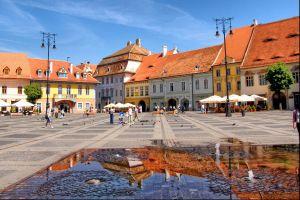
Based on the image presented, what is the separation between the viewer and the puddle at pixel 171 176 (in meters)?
5.60

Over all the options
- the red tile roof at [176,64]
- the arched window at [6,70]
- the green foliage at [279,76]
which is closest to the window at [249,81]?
the green foliage at [279,76]

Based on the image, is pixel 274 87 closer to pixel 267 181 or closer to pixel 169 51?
pixel 169 51

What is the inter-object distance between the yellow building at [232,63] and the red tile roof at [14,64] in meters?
35.7

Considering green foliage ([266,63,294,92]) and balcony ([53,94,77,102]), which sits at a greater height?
green foliage ([266,63,294,92])

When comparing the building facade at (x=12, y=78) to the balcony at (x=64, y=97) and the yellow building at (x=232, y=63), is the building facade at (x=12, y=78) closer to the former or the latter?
the balcony at (x=64, y=97)

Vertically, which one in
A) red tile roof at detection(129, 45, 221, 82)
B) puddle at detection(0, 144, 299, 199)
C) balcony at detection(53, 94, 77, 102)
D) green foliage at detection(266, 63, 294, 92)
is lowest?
puddle at detection(0, 144, 299, 199)

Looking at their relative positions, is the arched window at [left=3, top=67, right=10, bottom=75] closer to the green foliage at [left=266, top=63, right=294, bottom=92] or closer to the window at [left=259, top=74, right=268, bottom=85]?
the window at [left=259, top=74, right=268, bottom=85]

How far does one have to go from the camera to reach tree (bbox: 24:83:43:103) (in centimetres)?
5969

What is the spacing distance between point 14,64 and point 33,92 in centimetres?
854

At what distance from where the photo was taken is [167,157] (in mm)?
9508

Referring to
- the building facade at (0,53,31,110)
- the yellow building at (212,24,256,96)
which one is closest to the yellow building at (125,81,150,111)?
the yellow building at (212,24,256,96)

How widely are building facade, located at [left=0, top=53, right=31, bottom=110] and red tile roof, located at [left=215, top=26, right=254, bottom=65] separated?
120 feet

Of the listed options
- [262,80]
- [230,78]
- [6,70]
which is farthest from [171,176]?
[6,70]

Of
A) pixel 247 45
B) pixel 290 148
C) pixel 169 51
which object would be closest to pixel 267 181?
pixel 290 148
